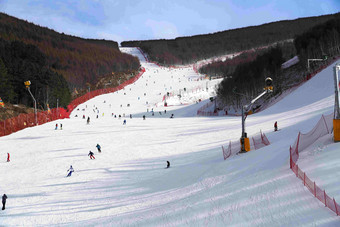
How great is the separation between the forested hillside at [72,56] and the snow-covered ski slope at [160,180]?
10062 centimetres

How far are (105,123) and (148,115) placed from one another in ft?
48.5

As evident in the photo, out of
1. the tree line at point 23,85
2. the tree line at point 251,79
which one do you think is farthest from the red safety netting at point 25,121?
the tree line at point 251,79

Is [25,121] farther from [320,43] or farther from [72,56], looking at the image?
[72,56]

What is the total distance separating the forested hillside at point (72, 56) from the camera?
140375mm

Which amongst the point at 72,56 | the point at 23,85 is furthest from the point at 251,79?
the point at 72,56

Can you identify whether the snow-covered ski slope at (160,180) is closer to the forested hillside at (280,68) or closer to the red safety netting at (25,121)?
the red safety netting at (25,121)

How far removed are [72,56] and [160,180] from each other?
15870 centimetres

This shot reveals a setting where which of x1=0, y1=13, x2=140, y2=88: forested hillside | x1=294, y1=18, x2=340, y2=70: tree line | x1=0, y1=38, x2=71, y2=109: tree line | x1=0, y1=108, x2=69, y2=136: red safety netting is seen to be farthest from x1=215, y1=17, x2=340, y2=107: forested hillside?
x1=0, y1=13, x2=140, y2=88: forested hillside

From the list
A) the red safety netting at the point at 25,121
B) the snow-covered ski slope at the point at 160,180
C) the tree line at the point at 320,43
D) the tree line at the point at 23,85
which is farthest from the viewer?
the tree line at the point at 320,43

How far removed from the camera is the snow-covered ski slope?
386 inches

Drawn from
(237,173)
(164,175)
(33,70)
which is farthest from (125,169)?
(33,70)

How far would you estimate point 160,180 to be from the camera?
1811 centimetres

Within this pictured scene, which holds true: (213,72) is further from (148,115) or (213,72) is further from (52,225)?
(52,225)

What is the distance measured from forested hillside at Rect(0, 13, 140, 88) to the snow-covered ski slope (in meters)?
101
